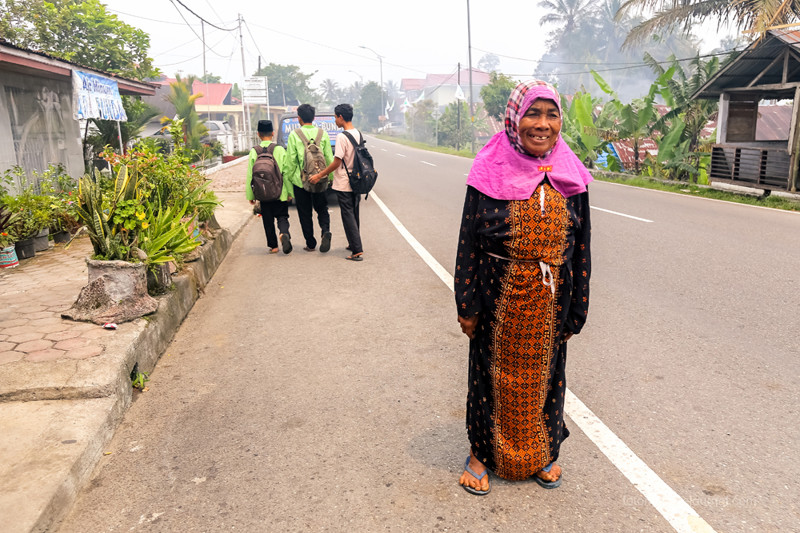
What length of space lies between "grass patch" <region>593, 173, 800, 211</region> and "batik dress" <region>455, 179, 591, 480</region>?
11592 mm

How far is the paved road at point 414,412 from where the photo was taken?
110 inches

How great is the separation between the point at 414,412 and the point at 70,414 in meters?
1.92

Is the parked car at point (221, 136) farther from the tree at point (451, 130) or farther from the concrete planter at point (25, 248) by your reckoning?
the tree at point (451, 130)

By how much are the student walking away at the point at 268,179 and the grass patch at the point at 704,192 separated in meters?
9.87

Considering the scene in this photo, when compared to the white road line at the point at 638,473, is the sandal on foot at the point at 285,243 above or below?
above

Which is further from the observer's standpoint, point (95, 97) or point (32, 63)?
point (95, 97)

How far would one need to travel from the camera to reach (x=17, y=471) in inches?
116

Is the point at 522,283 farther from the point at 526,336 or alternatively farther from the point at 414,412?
the point at 414,412

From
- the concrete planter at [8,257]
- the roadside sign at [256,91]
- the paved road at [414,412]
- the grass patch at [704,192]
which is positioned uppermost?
the roadside sign at [256,91]

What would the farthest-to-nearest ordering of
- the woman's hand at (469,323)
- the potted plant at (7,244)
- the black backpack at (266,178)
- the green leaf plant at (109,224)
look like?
the black backpack at (266,178), the potted plant at (7,244), the green leaf plant at (109,224), the woman's hand at (469,323)

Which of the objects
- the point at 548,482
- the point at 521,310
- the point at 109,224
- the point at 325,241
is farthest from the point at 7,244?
the point at 548,482

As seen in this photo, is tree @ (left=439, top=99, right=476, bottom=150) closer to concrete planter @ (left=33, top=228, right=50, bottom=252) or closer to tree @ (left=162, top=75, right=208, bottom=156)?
tree @ (left=162, top=75, right=208, bottom=156)

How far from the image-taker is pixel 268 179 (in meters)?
7.82

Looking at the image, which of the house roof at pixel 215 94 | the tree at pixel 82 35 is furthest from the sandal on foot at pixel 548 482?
the house roof at pixel 215 94
